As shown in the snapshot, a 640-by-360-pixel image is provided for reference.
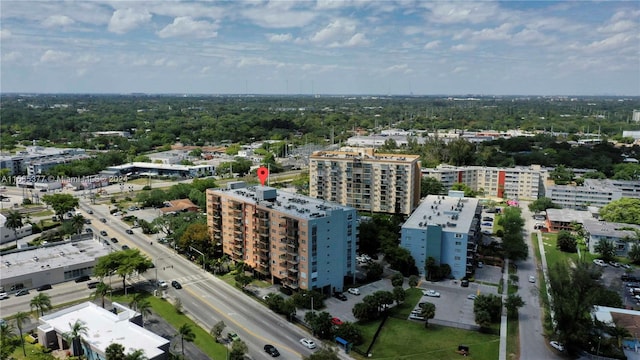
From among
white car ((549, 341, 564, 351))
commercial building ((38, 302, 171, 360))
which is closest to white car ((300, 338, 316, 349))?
commercial building ((38, 302, 171, 360))

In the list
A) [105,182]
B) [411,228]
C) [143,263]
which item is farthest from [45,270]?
[105,182]

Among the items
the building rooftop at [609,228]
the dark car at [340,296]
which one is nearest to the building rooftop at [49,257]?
the dark car at [340,296]

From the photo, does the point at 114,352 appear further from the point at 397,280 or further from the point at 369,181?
the point at 369,181

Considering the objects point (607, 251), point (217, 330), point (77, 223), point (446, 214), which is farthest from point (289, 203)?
point (607, 251)

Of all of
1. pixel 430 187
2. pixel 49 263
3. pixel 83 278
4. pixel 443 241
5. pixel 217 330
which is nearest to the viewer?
pixel 217 330

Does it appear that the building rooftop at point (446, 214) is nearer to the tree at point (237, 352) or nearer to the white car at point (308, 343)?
the white car at point (308, 343)

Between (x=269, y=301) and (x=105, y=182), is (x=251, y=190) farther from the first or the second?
(x=105, y=182)
